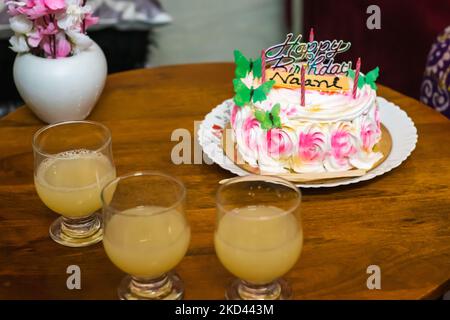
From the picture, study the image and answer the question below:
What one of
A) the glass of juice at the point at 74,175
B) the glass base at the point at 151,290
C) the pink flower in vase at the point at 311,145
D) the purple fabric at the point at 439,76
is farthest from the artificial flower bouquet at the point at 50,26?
the purple fabric at the point at 439,76

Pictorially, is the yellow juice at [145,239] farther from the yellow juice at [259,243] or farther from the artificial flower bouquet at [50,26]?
the artificial flower bouquet at [50,26]

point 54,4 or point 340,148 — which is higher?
point 54,4

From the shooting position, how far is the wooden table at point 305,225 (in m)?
1.07

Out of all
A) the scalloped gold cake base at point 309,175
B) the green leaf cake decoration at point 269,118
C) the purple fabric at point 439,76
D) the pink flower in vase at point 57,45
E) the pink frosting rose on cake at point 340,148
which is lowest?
the purple fabric at point 439,76

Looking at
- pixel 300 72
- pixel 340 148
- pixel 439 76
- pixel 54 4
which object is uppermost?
pixel 54 4

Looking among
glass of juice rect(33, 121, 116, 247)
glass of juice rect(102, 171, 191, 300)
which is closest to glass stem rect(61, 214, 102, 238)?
glass of juice rect(33, 121, 116, 247)

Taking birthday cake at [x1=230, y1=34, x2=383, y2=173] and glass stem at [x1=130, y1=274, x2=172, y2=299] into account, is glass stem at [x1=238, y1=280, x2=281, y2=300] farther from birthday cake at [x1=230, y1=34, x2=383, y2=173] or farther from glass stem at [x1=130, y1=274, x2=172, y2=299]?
birthday cake at [x1=230, y1=34, x2=383, y2=173]

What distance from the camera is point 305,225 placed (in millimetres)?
1200

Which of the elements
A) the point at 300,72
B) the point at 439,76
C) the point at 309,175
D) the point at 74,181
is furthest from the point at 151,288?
the point at 439,76

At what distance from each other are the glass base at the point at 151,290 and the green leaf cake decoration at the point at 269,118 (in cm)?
39

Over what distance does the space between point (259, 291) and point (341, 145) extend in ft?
1.32

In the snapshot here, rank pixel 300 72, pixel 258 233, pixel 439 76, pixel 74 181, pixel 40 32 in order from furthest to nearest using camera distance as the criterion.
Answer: pixel 439 76 < pixel 40 32 < pixel 300 72 < pixel 74 181 < pixel 258 233

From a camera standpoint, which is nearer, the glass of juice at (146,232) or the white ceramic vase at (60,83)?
the glass of juice at (146,232)

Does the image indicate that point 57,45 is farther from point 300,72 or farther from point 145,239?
point 145,239
